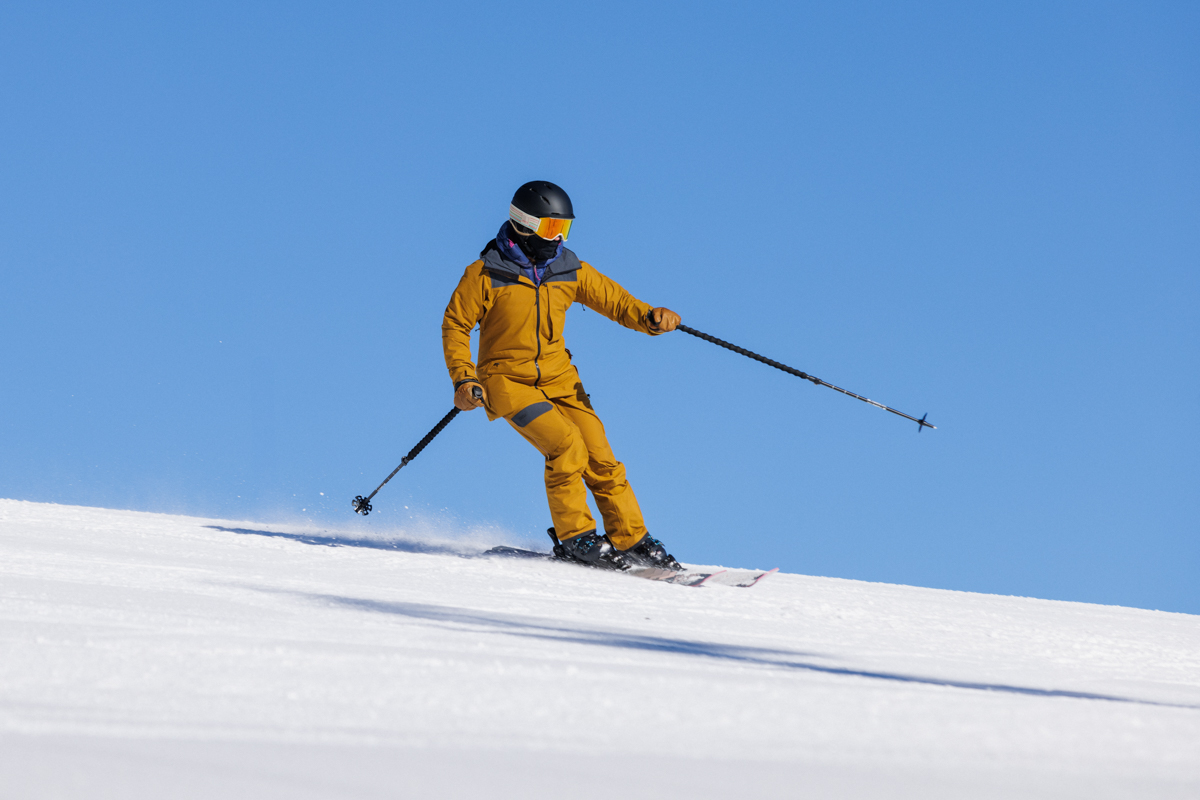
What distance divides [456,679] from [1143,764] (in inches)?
49.2

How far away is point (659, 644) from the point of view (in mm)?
2816

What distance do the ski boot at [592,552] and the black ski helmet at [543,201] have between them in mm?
1699

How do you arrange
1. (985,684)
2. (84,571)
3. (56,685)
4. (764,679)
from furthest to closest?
1. (84,571)
2. (985,684)
3. (764,679)
4. (56,685)

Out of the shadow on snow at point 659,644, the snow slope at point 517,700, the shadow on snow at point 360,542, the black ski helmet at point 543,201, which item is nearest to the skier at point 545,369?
the black ski helmet at point 543,201

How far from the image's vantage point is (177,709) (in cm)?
172

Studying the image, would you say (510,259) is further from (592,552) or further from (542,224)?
(592,552)

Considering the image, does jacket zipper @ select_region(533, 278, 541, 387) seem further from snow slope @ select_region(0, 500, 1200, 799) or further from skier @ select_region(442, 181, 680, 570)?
snow slope @ select_region(0, 500, 1200, 799)

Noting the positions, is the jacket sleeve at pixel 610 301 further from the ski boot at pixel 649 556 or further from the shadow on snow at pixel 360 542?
the shadow on snow at pixel 360 542

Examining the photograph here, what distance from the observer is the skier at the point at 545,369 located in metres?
5.34

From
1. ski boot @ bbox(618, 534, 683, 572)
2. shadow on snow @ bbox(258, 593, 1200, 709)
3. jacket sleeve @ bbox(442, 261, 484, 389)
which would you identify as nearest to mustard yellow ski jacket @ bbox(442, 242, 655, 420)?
jacket sleeve @ bbox(442, 261, 484, 389)

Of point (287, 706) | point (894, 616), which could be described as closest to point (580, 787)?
point (287, 706)

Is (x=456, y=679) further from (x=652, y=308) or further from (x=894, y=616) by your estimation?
(x=652, y=308)

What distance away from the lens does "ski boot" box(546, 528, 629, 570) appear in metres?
5.35

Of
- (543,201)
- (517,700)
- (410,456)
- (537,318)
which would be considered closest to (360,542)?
(410,456)
